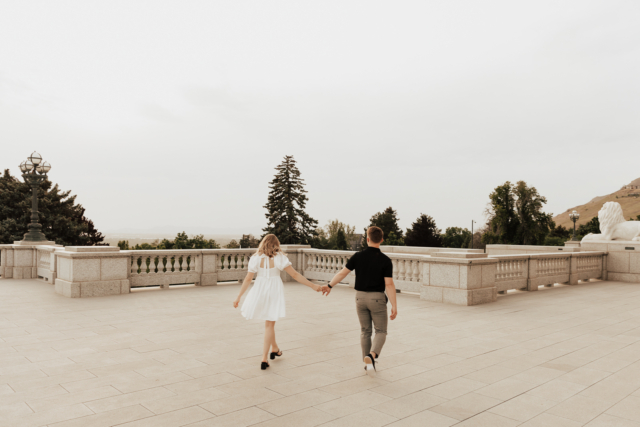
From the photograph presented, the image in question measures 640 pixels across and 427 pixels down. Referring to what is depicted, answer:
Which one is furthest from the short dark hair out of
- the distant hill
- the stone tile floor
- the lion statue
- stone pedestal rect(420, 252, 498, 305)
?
the distant hill

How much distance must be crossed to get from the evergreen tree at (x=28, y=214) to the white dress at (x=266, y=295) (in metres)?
36.8

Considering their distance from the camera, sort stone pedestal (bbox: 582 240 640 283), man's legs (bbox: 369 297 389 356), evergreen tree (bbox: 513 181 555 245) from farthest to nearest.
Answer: evergreen tree (bbox: 513 181 555 245)
stone pedestal (bbox: 582 240 640 283)
man's legs (bbox: 369 297 389 356)

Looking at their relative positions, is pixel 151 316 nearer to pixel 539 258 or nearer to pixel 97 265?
pixel 97 265

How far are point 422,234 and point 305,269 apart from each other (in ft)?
173

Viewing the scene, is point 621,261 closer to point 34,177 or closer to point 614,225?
point 614,225

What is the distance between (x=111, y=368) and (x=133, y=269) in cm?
887

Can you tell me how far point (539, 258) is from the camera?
15.6 metres

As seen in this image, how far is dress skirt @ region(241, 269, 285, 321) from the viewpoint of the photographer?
6.09m

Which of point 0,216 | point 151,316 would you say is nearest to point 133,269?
point 151,316

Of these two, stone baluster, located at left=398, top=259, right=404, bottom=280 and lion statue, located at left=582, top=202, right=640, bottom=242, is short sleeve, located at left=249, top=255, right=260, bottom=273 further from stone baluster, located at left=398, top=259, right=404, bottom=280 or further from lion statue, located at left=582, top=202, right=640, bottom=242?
lion statue, located at left=582, top=202, right=640, bottom=242

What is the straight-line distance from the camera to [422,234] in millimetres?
67625

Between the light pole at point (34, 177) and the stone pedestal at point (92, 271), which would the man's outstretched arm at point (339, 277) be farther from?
the light pole at point (34, 177)

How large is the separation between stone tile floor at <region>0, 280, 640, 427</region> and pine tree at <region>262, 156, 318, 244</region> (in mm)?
57159

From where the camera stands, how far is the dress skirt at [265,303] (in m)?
6.09
